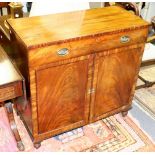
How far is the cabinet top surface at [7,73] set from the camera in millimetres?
1542

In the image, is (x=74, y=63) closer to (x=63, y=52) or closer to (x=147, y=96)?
(x=63, y=52)

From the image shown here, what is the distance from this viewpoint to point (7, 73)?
5.24 feet

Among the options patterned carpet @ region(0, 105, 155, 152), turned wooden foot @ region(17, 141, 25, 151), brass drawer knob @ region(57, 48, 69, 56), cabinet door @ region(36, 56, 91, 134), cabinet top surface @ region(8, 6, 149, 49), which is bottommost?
patterned carpet @ region(0, 105, 155, 152)

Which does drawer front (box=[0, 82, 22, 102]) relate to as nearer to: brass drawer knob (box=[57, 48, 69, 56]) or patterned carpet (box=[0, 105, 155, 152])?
brass drawer knob (box=[57, 48, 69, 56])

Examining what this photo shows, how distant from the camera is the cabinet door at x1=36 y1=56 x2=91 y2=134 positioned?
1627 mm

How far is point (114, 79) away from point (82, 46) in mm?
462

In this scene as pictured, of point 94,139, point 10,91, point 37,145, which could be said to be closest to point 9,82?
point 10,91

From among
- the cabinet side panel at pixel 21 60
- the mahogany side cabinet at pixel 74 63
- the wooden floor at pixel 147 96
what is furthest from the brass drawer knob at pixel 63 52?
the wooden floor at pixel 147 96

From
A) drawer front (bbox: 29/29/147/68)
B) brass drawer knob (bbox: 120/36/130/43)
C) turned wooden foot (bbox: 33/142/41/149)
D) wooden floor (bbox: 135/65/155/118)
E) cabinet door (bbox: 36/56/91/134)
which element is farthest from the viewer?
wooden floor (bbox: 135/65/155/118)

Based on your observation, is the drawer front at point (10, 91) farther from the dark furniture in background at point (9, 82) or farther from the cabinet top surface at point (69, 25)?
the cabinet top surface at point (69, 25)

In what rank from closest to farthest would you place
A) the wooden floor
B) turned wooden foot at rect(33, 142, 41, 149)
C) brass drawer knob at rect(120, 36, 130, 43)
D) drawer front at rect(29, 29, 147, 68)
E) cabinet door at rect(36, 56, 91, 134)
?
drawer front at rect(29, 29, 147, 68) < cabinet door at rect(36, 56, 91, 134) < brass drawer knob at rect(120, 36, 130, 43) < turned wooden foot at rect(33, 142, 41, 149) < the wooden floor

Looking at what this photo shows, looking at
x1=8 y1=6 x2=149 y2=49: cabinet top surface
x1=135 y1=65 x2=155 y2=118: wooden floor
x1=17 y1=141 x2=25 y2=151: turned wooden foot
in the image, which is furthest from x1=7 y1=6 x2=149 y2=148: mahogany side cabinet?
x1=135 y1=65 x2=155 y2=118: wooden floor

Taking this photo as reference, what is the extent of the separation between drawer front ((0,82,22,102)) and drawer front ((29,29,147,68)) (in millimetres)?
166

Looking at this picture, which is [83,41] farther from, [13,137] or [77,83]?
[13,137]
